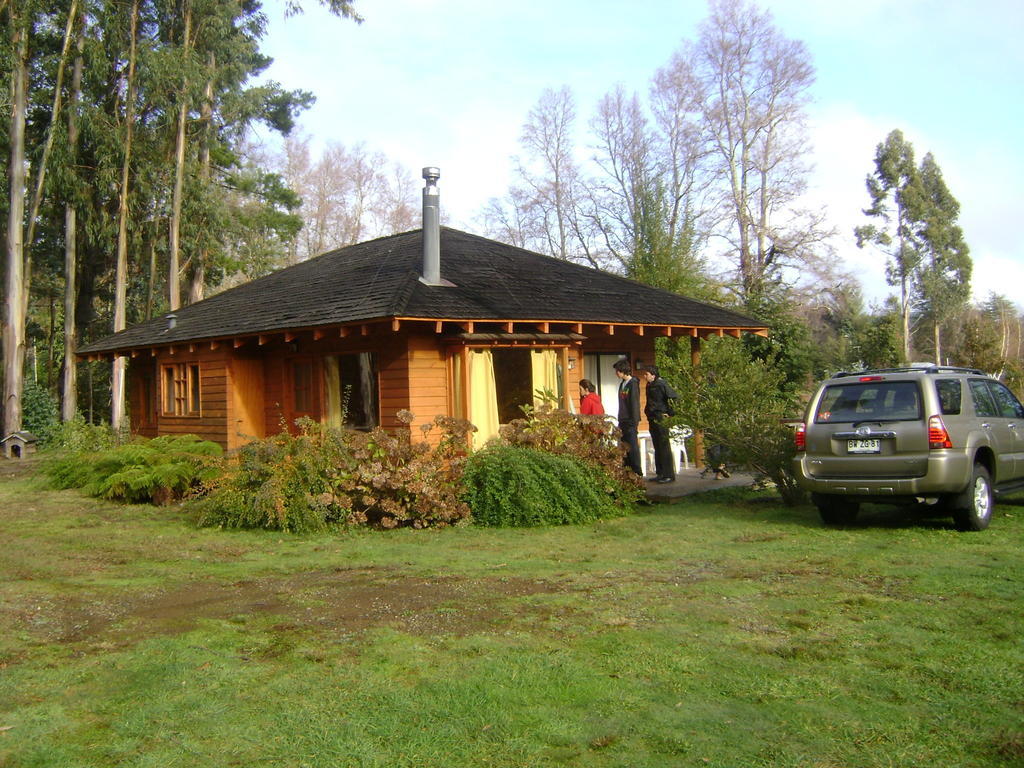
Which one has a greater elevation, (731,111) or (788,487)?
(731,111)

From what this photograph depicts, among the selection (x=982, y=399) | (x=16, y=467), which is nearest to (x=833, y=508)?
(x=982, y=399)

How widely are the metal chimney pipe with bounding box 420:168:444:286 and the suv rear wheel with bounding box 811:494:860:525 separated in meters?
6.83

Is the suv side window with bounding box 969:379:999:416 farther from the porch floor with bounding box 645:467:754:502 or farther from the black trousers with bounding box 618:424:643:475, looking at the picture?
the black trousers with bounding box 618:424:643:475

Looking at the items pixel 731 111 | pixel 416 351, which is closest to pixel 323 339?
pixel 416 351

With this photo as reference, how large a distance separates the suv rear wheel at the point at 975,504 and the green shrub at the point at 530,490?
147 inches

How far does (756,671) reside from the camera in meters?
4.68

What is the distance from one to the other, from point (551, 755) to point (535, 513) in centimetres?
638

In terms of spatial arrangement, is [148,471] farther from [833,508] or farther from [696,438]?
[833,508]

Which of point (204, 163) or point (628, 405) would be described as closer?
point (628, 405)

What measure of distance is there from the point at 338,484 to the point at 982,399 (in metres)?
7.22

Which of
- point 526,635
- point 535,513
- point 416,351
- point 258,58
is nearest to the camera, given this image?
point 526,635

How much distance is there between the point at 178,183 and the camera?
28984 millimetres

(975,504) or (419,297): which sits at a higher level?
(419,297)

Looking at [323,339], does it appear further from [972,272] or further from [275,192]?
[972,272]
